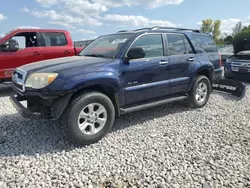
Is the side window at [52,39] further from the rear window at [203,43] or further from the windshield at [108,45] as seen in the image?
the rear window at [203,43]

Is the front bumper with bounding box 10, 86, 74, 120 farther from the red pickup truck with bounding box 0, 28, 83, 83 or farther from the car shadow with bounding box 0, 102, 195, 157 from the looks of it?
the red pickup truck with bounding box 0, 28, 83, 83

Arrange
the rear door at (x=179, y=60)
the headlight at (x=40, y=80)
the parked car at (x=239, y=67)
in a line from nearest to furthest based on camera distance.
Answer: the headlight at (x=40, y=80) → the rear door at (x=179, y=60) → the parked car at (x=239, y=67)

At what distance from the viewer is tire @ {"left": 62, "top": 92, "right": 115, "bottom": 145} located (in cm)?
307

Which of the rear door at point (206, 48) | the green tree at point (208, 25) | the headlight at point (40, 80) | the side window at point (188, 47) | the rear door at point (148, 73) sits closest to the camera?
the headlight at point (40, 80)

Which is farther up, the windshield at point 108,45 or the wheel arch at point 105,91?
the windshield at point 108,45

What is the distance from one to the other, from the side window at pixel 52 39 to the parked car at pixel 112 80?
118 inches

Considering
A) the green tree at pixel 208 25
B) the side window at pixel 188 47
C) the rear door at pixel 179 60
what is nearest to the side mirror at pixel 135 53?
the rear door at pixel 179 60

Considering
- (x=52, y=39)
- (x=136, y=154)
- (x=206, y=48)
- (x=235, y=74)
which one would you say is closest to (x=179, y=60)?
(x=206, y=48)

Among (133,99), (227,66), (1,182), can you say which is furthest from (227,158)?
(227,66)

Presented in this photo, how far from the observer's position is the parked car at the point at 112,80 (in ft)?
9.97

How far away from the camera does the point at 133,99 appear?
377cm

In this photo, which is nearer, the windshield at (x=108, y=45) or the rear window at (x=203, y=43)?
the windshield at (x=108, y=45)

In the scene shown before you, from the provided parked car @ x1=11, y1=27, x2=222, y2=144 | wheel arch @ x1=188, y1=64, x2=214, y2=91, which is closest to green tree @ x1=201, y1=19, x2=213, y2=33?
wheel arch @ x1=188, y1=64, x2=214, y2=91

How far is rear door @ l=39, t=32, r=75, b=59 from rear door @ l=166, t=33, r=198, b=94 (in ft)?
13.2
